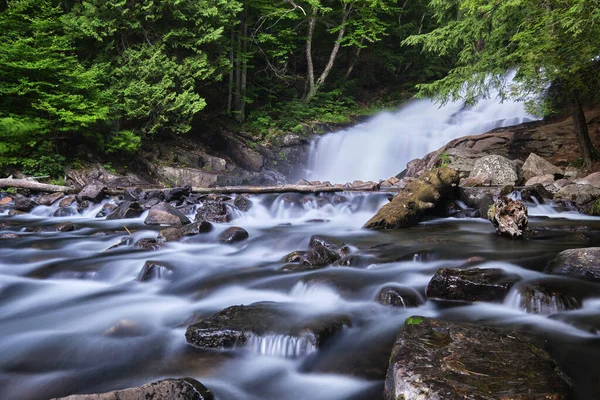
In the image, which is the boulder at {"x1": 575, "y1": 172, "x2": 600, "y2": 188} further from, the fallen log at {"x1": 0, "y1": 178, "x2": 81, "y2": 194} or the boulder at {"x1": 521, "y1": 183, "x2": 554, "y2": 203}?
the fallen log at {"x1": 0, "y1": 178, "x2": 81, "y2": 194}

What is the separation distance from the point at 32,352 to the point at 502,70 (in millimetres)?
11690

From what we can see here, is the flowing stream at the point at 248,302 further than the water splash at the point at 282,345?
No

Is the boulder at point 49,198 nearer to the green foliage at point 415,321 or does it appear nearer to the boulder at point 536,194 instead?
the green foliage at point 415,321

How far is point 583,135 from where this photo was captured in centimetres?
1090

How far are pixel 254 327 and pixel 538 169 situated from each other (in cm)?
1131

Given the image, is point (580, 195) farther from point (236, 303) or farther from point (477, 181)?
point (236, 303)

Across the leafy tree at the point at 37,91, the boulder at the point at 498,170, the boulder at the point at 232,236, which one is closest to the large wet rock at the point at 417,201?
the boulder at the point at 232,236

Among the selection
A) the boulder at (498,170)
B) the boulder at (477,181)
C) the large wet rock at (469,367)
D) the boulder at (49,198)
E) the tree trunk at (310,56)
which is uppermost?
the tree trunk at (310,56)

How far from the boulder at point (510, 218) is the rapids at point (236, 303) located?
0.89ft

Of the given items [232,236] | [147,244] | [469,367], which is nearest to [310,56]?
[232,236]

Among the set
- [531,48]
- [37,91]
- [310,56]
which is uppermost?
[310,56]

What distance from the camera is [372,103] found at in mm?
24859

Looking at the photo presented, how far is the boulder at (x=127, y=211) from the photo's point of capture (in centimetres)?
859

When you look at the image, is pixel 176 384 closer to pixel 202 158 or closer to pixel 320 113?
pixel 202 158
